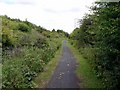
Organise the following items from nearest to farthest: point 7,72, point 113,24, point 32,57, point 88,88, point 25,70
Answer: point 113,24, point 7,72, point 88,88, point 25,70, point 32,57

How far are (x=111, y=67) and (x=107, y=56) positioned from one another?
621 mm

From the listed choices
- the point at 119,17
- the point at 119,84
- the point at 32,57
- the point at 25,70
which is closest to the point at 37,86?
the point at 25,70

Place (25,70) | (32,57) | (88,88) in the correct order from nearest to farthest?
(88,88) < (25,70) < (32,57)

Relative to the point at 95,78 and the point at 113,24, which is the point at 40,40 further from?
the point at 113,24

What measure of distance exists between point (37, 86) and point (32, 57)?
444 cm

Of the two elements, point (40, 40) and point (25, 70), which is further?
point (40, 40)

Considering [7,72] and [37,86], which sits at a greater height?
[7,72]

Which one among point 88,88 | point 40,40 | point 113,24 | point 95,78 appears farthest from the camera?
point 40,40

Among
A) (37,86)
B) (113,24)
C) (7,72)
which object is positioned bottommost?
(37,86)

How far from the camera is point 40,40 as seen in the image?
35.8 meters

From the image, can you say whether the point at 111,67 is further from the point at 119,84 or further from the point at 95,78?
the point at 95,78

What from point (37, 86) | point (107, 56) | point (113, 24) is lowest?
point (37, 86)

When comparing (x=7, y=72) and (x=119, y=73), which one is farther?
(x=7, y=72)

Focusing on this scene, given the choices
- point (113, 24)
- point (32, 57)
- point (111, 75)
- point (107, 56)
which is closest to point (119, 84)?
point (111, 75)
